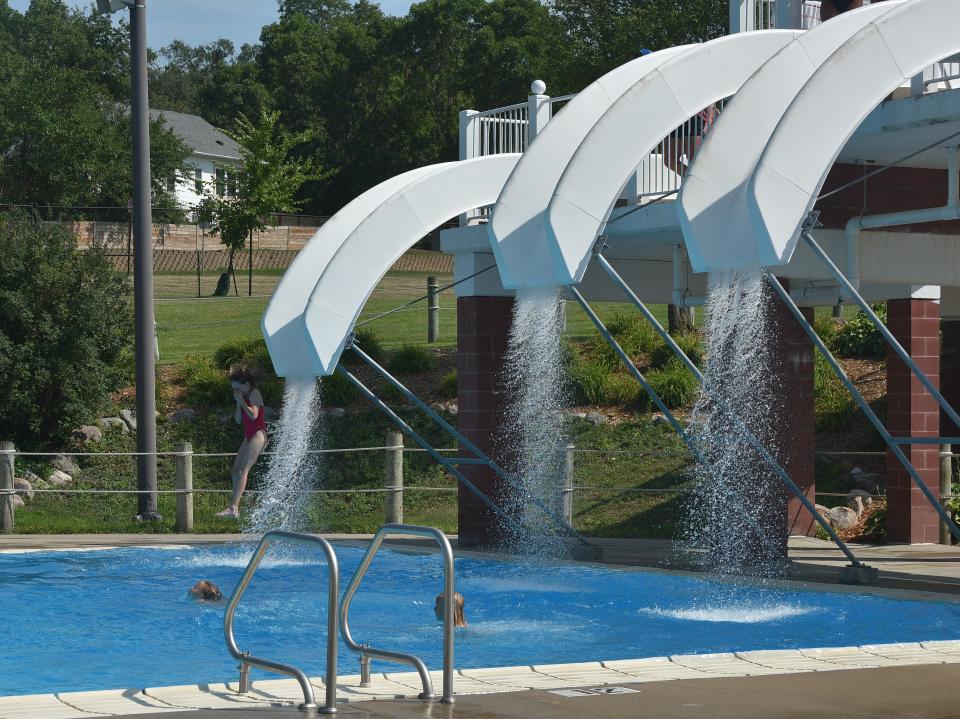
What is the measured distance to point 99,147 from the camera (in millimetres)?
51688

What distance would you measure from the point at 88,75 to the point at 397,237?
2372 inches

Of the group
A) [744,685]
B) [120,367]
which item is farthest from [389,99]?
[744,685]

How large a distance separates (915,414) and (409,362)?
13037 mm

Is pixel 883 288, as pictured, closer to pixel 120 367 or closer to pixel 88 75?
pixel 120 367

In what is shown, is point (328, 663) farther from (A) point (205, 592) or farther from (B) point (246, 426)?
(B) point (246, 426)

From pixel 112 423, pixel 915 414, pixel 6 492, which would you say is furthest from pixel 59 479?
pixel 915 414

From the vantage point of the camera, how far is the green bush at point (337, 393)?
2581 centimetres

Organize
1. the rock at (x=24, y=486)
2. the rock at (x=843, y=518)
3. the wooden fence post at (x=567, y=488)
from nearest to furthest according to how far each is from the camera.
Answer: the rock at (x=843, y=518) → the wooden fence post at (x=567, y=488) → the rock at (x=24, y=486)

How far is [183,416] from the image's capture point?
25.1m

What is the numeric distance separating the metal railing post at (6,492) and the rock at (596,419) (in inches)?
402

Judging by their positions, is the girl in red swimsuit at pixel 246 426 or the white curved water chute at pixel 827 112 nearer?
the white curved water chute at pixel 827 112

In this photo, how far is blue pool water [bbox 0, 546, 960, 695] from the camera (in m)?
9.97

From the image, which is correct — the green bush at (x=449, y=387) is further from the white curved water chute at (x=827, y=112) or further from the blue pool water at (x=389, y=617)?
the white curved water chute at (x=827, y=112)

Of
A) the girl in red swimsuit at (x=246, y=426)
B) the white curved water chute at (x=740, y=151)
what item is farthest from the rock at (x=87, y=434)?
the white curved water chute at (x=740, y=151)
